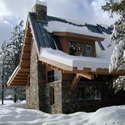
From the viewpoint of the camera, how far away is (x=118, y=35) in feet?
26.8

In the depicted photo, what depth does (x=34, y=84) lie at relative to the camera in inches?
703

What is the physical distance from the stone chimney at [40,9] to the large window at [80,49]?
11.8 ft

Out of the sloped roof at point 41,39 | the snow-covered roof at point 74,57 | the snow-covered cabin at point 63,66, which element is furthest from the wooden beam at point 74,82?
the sloped roof at point 41,39

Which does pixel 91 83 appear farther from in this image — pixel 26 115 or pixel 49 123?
pixel 49 123

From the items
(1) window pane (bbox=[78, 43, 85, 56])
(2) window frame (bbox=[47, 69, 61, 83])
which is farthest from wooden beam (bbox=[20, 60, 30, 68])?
(1) window pane (bbox=[78, 43, 85, 56])

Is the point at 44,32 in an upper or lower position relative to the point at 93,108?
upper

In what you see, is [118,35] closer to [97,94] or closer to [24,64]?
[97,94]

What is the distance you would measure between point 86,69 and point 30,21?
23.3 ft

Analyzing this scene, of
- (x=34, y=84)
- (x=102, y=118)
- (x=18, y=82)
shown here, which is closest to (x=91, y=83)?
(x=34, y=84)

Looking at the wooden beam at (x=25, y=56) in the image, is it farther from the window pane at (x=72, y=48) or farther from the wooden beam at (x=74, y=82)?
the wooden beam at (x=74, y=82)

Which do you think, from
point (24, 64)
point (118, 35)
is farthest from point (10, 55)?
point (118, 35)

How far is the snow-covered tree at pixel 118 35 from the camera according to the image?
25.3 feet

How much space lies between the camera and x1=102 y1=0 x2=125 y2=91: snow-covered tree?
770cm

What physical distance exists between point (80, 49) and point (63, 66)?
168 inches
